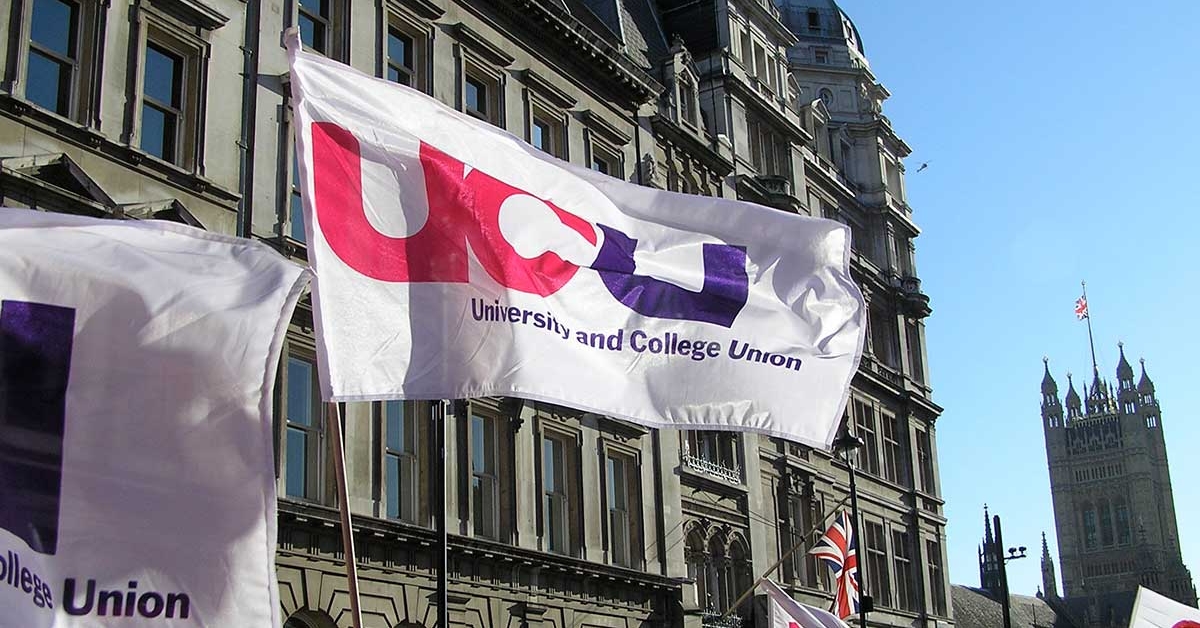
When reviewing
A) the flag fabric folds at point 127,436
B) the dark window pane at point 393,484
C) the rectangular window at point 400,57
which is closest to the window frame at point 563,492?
the dark window pane at point 393,484

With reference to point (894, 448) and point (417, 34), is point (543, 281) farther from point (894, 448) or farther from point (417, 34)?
point (894, 448)

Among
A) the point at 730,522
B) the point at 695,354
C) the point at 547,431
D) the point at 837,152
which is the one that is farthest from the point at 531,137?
the point at 837,152

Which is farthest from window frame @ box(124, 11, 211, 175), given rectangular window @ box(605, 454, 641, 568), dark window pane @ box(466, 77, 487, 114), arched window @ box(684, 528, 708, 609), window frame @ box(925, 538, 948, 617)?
window frame @ box(925, 538, 948, 617)

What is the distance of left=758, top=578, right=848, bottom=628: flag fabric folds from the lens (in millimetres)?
23359

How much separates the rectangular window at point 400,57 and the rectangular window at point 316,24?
1.73 m

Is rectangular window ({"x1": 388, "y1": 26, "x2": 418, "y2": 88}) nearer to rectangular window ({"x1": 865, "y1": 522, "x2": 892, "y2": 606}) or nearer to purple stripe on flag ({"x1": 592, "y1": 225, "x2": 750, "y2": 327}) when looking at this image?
purple stripe on flag ({"x1": 592, "y1": 225, "x2": 750, "y2": 327})

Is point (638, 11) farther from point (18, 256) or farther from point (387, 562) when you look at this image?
point (18, 256)

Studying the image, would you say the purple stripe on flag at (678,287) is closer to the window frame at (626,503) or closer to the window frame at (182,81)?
the window frame at (182,81)

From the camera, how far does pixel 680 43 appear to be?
40.7m

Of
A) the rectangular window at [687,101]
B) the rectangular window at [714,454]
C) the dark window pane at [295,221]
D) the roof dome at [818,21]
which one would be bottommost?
the rectangular window at [714,454]

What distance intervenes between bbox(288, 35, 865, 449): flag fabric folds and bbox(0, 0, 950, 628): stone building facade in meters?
0.86

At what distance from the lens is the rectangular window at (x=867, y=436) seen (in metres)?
47.8

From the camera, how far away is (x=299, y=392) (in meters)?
24.1

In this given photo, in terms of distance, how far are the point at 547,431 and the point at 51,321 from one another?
74.4 feet
